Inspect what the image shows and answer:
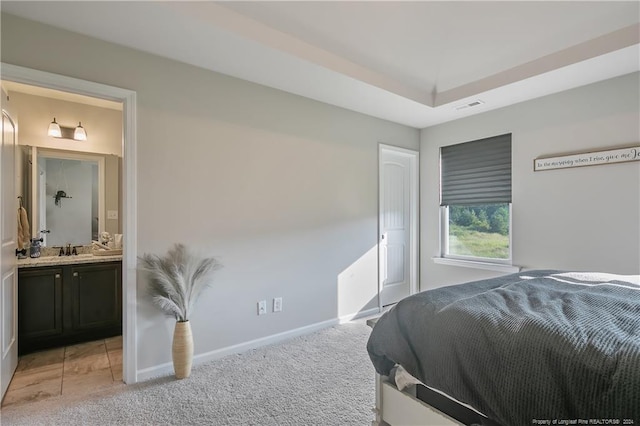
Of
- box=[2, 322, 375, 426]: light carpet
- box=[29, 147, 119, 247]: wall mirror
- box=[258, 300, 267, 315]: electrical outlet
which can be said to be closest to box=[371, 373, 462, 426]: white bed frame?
box=[2, 322, 375, 426]: light carpet

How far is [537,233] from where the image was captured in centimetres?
331

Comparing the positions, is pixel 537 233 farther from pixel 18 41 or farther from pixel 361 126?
pixel 18 41

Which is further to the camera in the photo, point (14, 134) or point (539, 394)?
point (14, 134)

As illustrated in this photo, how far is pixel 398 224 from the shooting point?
433 cm

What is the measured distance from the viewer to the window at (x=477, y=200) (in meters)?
3.62

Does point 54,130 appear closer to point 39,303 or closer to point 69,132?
point 69,132

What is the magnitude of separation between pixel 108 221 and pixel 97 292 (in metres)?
0.93

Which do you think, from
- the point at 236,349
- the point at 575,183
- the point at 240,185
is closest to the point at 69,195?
→ the point at 240,185

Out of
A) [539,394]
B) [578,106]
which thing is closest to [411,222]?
[578,106]

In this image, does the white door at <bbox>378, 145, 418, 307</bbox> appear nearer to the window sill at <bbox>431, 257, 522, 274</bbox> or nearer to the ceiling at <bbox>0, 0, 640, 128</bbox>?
the window sill at <bbox>431, 257, 522, 274</bbox>

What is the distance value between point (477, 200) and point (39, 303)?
453 centimetres

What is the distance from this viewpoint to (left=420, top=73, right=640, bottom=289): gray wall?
9.01 feet

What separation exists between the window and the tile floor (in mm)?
3713

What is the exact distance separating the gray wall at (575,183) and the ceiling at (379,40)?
0.23m
